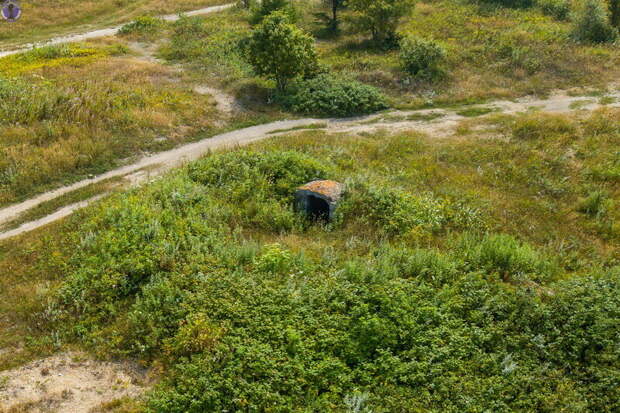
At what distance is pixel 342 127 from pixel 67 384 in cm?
2312

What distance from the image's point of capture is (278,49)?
3269 cm

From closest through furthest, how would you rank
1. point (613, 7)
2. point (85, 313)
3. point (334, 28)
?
point (85, 313) → point (613, 7) → point (334, 28)

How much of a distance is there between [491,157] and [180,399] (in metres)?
20.6

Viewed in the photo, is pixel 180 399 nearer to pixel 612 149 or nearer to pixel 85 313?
pixel 85 313

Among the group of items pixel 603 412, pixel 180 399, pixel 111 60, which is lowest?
pixel 603 412

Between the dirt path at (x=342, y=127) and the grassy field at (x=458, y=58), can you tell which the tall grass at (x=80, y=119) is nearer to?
the dirt path at (x=342, y=127)

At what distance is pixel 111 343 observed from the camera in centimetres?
1223

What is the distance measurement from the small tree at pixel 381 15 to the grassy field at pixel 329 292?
26458 millimetres

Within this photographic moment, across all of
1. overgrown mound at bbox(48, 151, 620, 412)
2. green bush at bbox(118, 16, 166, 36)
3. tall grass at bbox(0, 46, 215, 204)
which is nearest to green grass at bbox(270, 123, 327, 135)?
tall grass at bbox(0, 46, 215, 204)

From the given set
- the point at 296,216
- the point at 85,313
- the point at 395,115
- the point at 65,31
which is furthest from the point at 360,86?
the point at 65,31

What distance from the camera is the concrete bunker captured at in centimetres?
1848

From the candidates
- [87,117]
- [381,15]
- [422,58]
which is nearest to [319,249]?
[87,117]

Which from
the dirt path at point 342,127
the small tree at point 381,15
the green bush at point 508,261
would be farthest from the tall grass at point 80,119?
the green bush at point 508,261

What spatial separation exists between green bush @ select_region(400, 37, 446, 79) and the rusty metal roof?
21003 mm
